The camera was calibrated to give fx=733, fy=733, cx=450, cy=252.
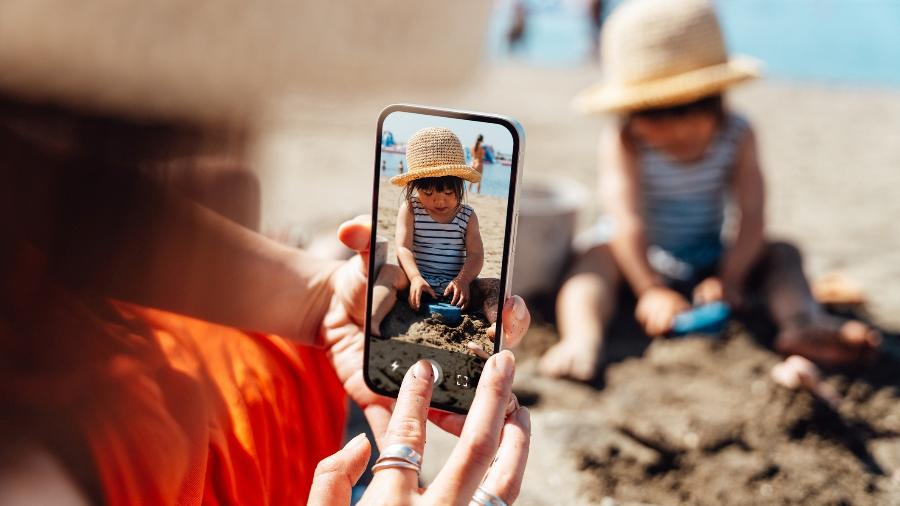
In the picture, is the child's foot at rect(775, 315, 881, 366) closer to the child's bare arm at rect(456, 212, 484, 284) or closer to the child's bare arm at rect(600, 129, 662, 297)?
the child's bare arm at rect(600, 129, 662, 297)

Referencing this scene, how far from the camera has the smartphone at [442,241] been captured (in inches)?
29.9

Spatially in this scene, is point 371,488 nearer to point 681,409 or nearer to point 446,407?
point 446,407

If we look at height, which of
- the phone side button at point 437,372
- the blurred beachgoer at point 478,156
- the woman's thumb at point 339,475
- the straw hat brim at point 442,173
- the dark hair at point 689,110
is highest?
the dark hair at point 689,110

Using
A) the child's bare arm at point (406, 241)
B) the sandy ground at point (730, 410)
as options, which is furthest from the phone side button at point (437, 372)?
the sandy ground at point (730, 410)

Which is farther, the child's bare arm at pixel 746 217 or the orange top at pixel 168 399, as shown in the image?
the child's bare arm at pixel 746 217

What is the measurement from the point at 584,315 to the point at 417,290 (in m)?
1.08

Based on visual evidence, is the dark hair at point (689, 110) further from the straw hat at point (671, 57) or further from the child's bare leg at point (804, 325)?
the child's bare leg at point (804, 325)

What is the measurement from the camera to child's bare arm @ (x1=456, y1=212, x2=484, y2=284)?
0.77 metres

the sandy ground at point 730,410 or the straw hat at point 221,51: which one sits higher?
the straw hat at point 221,51

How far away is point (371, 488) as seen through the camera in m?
0.66

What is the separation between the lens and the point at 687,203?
2.16 meters

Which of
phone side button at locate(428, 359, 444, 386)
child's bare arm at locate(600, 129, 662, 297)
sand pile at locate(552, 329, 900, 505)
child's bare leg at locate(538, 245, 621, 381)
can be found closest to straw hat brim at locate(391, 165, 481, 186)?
phone side button at locate(428, 359, 444, 386)

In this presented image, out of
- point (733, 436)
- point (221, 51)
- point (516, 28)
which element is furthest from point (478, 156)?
point (516, 28)

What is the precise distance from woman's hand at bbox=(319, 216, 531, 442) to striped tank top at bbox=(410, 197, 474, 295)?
0.09 metres
